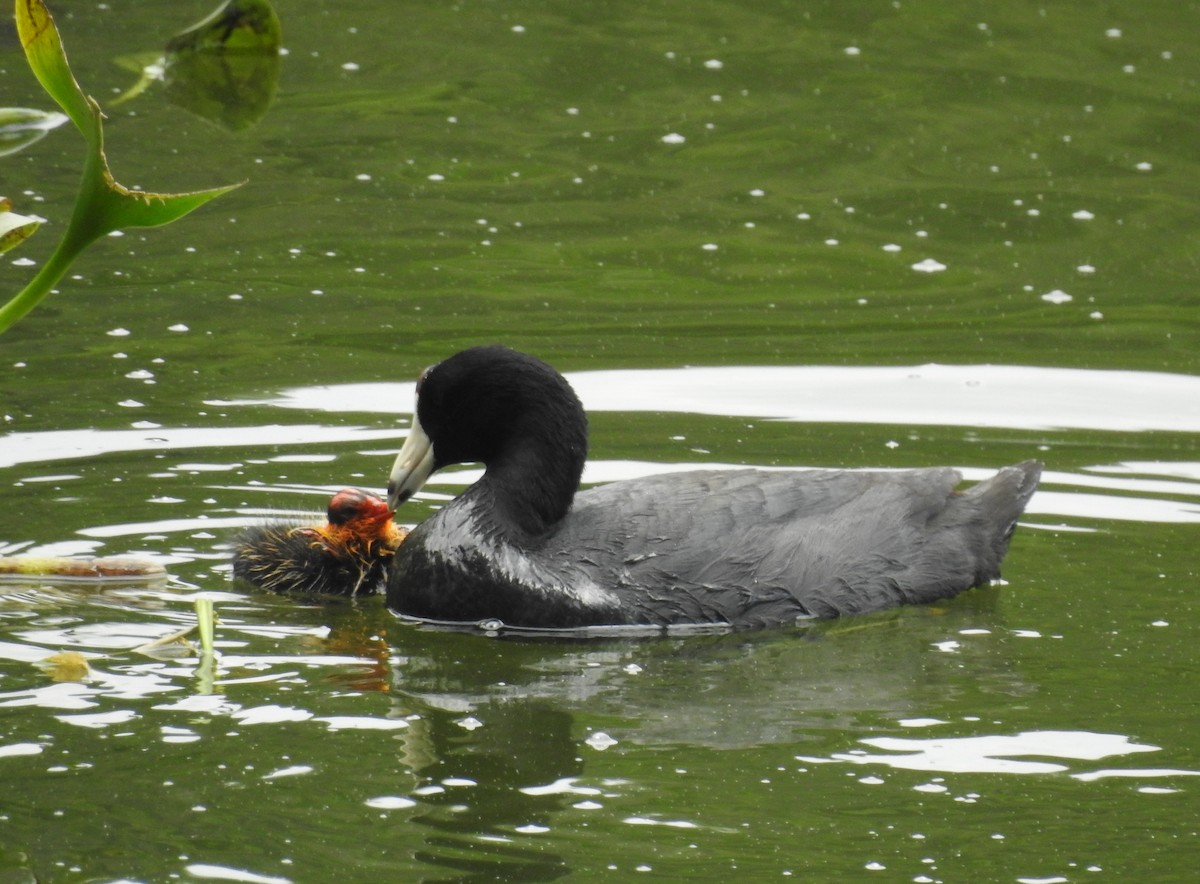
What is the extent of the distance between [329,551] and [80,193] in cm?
321

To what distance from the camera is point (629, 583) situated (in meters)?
6.53

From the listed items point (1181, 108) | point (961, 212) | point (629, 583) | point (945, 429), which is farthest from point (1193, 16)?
point (629, 583)

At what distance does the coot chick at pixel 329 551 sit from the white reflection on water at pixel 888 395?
5.82ft

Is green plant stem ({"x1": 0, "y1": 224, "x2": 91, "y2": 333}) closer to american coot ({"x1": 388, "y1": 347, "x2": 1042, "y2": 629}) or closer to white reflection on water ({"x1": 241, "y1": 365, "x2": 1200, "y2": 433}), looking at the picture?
american coot ({"x1": 388, "y1": 347, "x2": 1042, "y2": 629})

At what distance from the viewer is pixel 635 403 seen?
9008 mm

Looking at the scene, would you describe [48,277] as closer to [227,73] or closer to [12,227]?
[12,227]

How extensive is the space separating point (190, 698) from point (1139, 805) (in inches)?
103

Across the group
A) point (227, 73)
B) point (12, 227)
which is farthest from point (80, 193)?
point (227, 73)

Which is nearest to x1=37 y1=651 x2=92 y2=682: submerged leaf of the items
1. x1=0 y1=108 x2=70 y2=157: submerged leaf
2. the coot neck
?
the coot neck

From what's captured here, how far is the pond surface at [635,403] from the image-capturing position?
197 inches

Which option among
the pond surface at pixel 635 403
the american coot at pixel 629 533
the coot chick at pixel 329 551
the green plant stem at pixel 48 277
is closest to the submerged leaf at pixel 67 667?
the pond surface at pixel 635 403

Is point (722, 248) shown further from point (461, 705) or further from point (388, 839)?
point (388, 839)

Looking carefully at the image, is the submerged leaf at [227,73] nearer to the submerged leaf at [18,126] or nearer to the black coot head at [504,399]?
the black coot head at [504,399]

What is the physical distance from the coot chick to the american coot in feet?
0.58
